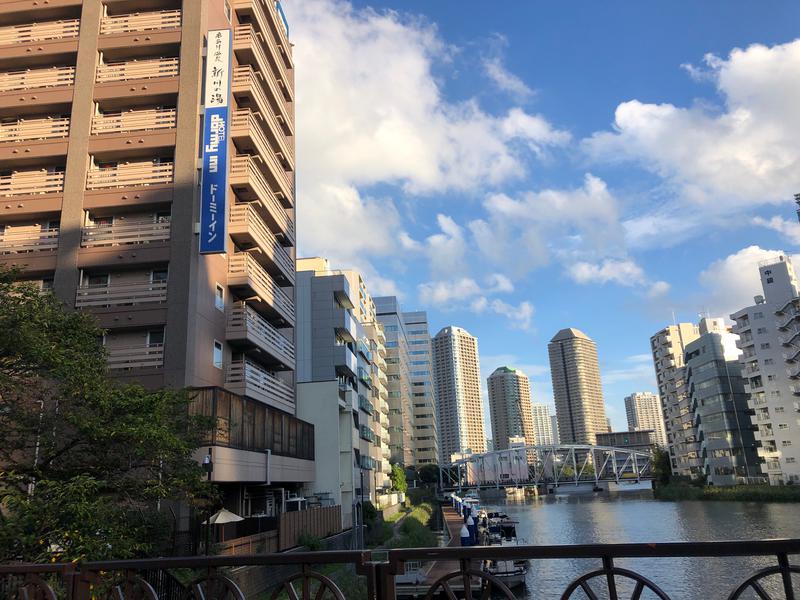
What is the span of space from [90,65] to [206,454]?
66.5 feet

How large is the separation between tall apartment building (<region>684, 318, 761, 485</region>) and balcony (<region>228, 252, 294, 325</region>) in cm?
7039

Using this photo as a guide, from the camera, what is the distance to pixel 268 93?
35.5 meters

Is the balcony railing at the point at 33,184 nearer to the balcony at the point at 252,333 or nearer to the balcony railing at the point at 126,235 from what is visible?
the balcony railing at the point at 126,235

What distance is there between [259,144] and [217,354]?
448 inches

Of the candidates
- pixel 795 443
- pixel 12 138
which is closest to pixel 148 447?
pixel 12 138

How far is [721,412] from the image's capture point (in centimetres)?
8438

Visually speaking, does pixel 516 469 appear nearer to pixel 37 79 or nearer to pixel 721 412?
pixel 721 412

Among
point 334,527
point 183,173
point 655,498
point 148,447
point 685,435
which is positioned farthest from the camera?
point 685,435

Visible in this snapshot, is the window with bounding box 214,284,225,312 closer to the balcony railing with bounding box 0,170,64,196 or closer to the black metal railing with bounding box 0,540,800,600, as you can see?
the balcony railing with bounding box 0,170,64,196

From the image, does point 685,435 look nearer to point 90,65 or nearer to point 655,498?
point 655,498

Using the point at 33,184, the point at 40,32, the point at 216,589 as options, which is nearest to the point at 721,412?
the point at 33,184

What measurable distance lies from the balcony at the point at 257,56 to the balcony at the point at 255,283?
1078cm

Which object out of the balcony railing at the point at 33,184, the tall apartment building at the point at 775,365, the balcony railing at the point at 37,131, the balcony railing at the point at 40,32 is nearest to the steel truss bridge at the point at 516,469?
the tall apartment building at the point at 775,365

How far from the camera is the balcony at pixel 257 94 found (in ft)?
103
